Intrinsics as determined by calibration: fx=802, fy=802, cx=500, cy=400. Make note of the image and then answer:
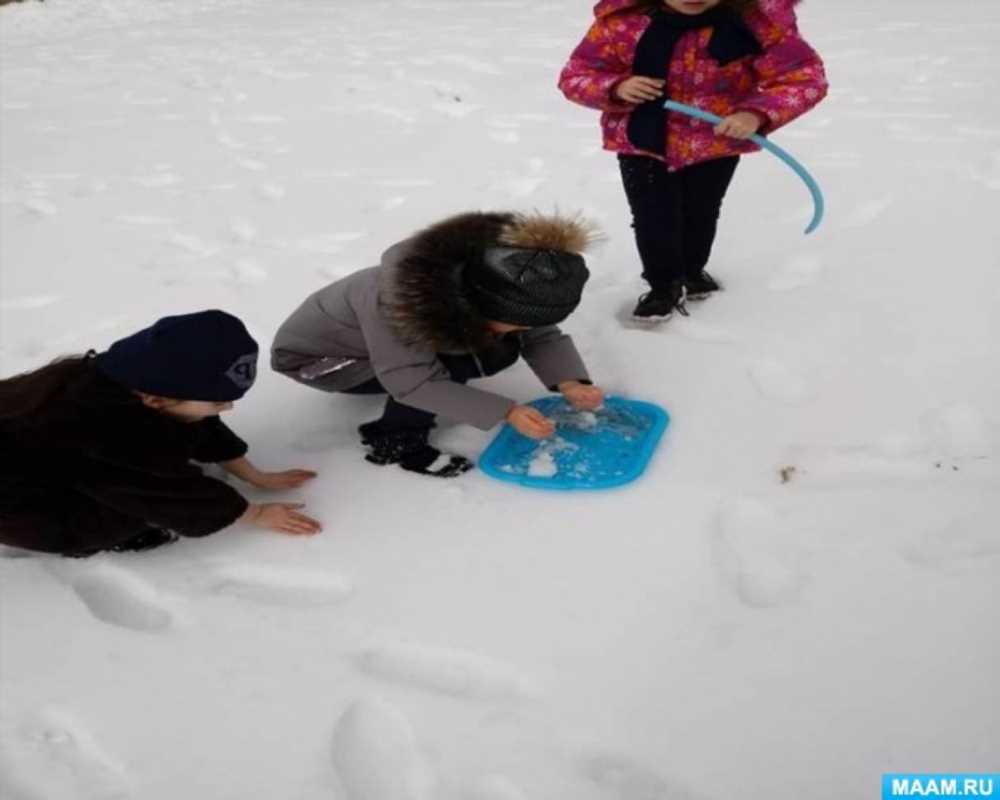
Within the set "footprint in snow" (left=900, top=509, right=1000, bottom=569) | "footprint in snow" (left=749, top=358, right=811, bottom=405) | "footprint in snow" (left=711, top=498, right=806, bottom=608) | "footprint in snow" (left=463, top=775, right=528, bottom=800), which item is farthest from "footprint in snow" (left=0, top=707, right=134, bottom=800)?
"footprint in snow" (left=749, top=358, right=811, bottom=405)

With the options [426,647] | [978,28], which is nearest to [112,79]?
[426,647]

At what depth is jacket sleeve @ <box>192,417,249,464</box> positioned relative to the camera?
1.31m

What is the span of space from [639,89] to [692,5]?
160 mm

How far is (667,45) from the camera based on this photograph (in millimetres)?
1464

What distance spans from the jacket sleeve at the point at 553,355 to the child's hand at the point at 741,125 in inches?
18.6

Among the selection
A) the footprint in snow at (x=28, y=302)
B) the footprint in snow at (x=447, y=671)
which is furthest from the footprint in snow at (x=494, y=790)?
the footprint in snow at (x=28, y=302)

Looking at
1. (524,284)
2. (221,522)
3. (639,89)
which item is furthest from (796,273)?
(221,522)

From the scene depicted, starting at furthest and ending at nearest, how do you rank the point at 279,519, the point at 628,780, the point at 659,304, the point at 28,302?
the point at 28,302 → the point at 659,304 → the point at 279,519 → the point at 628,780

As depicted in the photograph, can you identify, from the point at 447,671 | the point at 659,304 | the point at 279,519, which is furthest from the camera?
the point at 659,304

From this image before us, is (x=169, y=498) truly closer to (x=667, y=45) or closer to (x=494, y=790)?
(x=494, y=790)

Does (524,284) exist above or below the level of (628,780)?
above

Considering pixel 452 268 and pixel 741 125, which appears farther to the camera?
pixel 741 125

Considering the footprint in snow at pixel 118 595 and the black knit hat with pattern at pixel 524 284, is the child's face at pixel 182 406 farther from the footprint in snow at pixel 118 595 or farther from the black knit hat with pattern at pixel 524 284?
the black knit hat with pattern at pixel 524 284

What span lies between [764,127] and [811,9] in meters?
4.07
